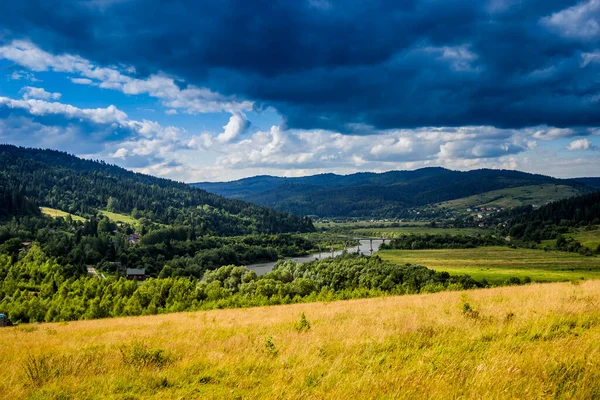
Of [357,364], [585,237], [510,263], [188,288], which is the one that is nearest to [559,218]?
[585,237]

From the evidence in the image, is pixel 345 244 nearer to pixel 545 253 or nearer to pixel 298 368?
pixel 545 253

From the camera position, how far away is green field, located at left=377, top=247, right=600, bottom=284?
3546 inches

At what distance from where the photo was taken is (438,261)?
128 meters

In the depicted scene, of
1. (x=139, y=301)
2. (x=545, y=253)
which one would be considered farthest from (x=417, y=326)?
(x=545, y=253)

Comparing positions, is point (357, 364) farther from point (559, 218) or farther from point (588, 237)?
point (559, 218)

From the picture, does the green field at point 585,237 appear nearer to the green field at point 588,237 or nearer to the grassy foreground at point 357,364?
the green field at point 588,237

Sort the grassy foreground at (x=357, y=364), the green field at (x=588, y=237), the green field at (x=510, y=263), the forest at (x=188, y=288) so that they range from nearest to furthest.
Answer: the grassy foreground at (x=357, y=364) → the forest at (x=188, y=288) → the green field at (x=510, y=263) → the green field at (x=588, y=237)

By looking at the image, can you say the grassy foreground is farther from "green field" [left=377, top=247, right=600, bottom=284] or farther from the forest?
"green field" [left=377, top=247, right=600, bottom=284]

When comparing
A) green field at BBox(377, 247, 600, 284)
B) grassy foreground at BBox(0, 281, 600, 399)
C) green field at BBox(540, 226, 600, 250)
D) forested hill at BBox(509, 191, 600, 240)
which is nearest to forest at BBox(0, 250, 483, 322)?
green field at BBox(377, 247, 600, 284)

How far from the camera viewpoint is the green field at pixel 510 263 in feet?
295

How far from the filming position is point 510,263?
113688 millimetres

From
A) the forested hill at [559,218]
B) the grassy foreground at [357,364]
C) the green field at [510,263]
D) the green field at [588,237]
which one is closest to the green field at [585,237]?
the green field at [588,237]

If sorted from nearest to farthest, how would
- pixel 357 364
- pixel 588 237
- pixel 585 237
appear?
pixel 357 364 < pixel 588 237 < pixel 585 237

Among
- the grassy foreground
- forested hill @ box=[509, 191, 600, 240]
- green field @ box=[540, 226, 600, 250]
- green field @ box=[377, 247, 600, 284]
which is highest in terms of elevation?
the grassy foreground
